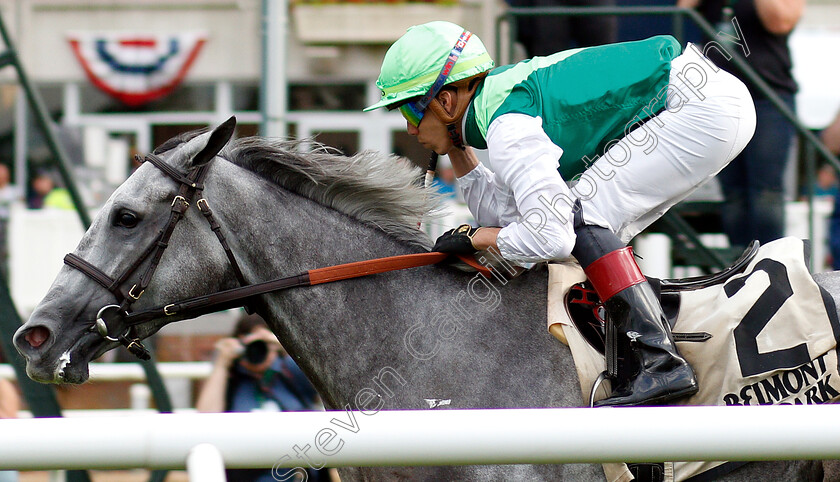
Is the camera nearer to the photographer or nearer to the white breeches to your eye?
the photographer

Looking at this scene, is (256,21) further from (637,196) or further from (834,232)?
(637,196)

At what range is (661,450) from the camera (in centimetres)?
142

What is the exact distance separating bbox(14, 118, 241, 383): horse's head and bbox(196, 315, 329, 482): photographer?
1963 mm

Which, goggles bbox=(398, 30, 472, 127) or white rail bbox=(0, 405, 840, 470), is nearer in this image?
white rail bbox=(0, 405, 840, 470)

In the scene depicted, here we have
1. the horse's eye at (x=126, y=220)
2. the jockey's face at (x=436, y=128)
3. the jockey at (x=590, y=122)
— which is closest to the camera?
the jockey at (x=590, y=122)

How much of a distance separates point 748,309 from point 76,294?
5.77 ft

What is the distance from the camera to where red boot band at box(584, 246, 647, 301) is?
243cm

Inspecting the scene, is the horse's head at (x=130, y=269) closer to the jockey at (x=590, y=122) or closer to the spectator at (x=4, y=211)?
the jockey at (x=590, y=122)

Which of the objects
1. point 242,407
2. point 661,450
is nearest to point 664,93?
point 661,450

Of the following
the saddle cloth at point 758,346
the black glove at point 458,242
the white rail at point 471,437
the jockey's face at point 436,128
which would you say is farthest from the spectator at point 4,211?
the white rail at point 471,437

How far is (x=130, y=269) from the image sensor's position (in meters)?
2.56

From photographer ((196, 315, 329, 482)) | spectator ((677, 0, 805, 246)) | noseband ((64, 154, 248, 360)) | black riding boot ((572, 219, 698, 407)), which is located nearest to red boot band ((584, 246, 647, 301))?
black riding boot ((572, 219, 698, 407))

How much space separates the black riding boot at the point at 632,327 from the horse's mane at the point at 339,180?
1.77 ft

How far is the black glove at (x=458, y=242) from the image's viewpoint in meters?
2.64
